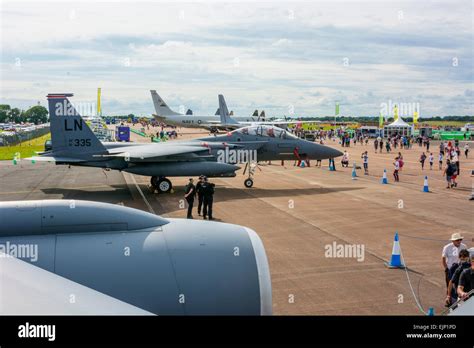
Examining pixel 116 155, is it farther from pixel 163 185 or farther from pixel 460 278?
pixel 460 278

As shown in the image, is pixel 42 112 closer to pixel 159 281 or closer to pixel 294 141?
pixel 294 141

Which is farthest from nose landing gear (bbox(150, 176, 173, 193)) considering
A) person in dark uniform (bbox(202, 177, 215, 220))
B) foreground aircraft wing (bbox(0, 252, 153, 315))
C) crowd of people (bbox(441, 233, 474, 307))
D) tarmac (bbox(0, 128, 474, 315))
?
foreground aircraft wing (bbox(0, 252, 153, 315))

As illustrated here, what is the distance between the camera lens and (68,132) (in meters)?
20.6

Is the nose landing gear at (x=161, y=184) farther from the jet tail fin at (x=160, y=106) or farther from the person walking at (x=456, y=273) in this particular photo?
the jet tail fin at (x=160, y=106)

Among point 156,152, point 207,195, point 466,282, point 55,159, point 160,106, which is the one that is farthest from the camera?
point 160,106

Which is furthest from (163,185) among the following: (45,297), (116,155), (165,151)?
(45,297)

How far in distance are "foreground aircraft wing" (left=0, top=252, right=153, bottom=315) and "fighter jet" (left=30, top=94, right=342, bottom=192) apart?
57.3 feet

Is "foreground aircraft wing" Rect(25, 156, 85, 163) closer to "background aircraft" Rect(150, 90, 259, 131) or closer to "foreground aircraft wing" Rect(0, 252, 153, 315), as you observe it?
"foreground aircraft wing" Rect(0, 252, 153, 315)

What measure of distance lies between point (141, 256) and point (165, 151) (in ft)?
56.4

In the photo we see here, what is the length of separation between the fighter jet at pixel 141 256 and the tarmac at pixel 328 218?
4.25m

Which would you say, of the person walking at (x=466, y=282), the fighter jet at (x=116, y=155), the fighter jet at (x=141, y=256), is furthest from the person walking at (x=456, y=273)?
the fighter jet at (x=116, y=155)

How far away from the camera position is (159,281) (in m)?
4.24
